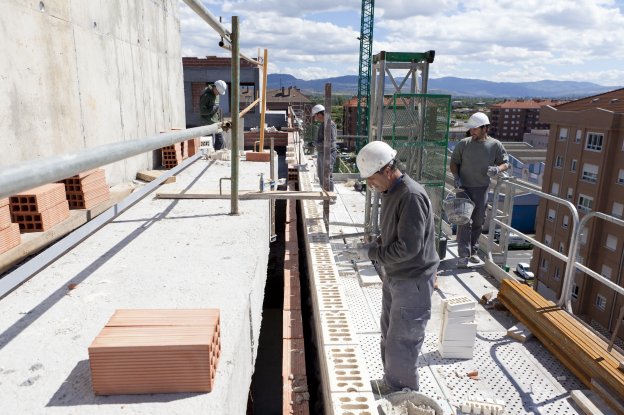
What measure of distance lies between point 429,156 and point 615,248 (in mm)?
23148

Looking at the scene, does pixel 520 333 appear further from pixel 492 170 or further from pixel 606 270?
pixel 606 270

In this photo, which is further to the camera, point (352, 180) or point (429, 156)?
point (352, 180)

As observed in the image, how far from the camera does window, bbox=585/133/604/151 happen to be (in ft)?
84.2

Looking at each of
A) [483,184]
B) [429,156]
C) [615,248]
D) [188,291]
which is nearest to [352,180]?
[429,156]

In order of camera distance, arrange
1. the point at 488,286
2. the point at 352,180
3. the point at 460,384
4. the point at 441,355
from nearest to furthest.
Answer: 1. the point at 460,384
2. the point at 441,355
3. the point at 488,286
4. the point at 352,180

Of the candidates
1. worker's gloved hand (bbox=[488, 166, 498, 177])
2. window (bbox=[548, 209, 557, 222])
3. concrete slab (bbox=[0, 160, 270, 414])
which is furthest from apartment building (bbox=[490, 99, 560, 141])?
concrete slab (bbox=[0, 160, 270, 414])

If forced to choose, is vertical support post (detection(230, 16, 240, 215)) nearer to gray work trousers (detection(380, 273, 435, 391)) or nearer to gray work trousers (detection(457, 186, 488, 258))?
gray work trousers (detection(380, 273, 435, 391))

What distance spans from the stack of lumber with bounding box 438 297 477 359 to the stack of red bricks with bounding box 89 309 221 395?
228 cm

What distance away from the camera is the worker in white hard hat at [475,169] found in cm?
550

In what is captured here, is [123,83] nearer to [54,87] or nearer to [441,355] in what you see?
[54,87]

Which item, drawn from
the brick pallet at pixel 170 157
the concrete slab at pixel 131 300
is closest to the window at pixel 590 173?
the brick pallet at pixel 170 157

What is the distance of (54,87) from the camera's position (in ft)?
14.8

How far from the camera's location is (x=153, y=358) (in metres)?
1.98

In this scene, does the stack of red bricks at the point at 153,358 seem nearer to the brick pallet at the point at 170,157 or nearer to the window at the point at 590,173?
the brick pallet at the point at 170,157
